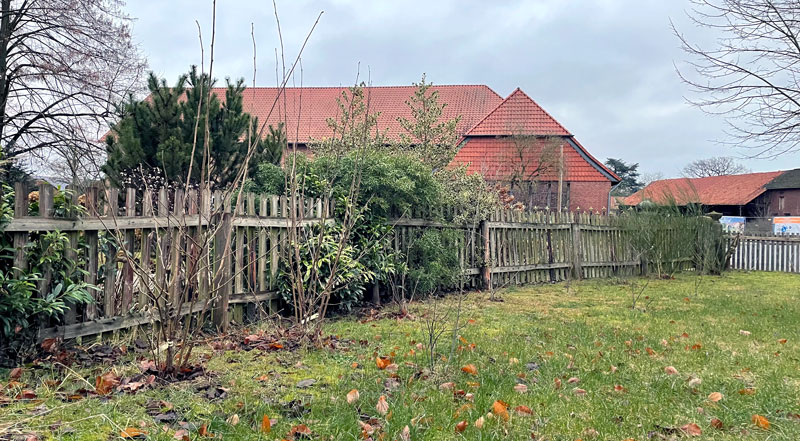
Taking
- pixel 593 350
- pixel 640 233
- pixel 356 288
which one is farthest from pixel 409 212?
pixel 640 233

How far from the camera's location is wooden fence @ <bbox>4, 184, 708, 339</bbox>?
12.8ft

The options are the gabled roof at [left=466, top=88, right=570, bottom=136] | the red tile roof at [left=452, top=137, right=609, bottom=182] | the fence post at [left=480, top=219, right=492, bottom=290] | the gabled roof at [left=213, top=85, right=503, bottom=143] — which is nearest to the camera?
the fence post at [left=480, top=219, right=492, bottom=290]

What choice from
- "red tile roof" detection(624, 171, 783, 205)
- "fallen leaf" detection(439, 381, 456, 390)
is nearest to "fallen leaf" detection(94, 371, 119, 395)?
"fallen leaf" detection(439, 381, 456, 390)

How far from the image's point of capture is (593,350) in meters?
4.87

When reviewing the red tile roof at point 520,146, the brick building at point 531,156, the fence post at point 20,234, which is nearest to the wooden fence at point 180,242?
the fence post at point 20,234

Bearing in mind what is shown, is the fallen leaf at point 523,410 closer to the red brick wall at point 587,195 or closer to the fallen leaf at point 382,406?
the fallen leaf at point 382,406

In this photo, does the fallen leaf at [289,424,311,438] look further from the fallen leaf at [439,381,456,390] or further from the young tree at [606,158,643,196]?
the young tree at [606,158,643,196]

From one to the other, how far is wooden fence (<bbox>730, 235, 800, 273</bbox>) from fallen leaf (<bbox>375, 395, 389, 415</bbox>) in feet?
54.8

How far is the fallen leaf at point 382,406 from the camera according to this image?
3067 millimetres

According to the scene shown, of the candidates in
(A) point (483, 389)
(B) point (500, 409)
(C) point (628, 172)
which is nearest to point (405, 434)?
(B) point (500, 409)

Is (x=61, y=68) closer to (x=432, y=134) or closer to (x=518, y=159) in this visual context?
(x=432, y=134)

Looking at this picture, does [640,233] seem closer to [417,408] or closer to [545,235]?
[545,235]

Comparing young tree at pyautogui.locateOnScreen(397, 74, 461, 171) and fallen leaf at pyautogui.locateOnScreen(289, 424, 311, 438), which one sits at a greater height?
young tree at pyautogui.locateOnScreen(397, 74, 461, 171)

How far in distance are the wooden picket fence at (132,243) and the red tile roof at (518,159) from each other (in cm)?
1711
